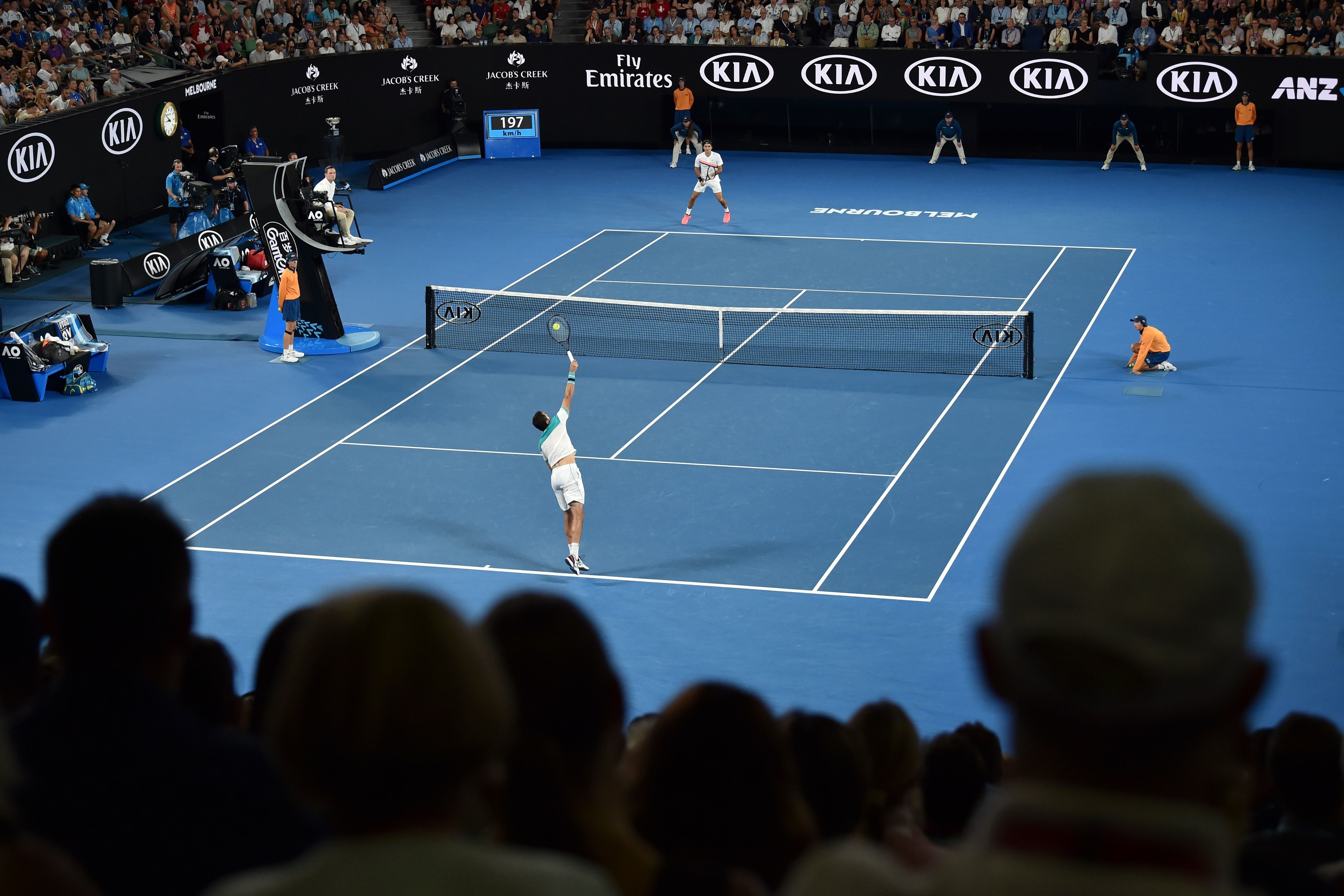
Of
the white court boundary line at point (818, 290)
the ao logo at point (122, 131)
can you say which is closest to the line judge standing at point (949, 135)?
the white court boundary line at point (818, 290)

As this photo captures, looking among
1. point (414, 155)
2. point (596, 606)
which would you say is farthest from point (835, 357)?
point (414, 155)

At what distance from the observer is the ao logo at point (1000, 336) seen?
25.2 meters

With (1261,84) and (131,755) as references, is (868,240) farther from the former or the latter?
(131,755)

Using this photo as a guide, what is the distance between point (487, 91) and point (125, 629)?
43.6 m

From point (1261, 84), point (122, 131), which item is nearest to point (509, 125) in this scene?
point (122, 131)

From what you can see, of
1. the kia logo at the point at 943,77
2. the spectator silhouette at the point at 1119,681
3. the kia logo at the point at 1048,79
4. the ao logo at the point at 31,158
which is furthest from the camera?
the kia logo at the point at 943,77

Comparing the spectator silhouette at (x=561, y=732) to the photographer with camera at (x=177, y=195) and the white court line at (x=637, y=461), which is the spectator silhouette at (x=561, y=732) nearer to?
the white court line at (x=637, y=461)

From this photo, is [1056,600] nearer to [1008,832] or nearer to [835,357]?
[1008,832]

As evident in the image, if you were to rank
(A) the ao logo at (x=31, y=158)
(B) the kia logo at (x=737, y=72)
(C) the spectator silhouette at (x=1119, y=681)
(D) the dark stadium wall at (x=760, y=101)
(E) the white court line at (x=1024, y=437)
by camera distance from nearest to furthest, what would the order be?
1. (C) the spectator silhouette at (x=1119, y=681)
2. (E) the white court line at (x=1024, y=437)
3. (A) the ao logo at (x=31, y=158)
4. (D) the dark stadium wall at (x=760, y=101)
5. (B) the kia logo at (x=737, y=72)

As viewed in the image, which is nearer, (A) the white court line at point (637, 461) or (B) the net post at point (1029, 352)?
(A) the white court line at point (637, 461)

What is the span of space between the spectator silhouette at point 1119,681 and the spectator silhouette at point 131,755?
5.92 feet

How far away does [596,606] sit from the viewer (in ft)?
54.9

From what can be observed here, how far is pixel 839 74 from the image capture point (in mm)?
43812

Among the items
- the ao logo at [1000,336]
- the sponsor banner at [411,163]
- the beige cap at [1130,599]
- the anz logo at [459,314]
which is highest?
the beige cap at [1130,599]
